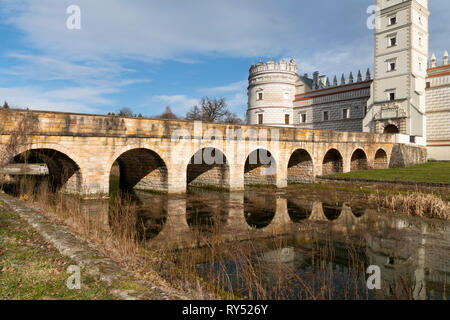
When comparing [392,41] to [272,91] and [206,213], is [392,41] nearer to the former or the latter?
[272,91]

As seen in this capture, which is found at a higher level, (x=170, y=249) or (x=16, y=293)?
(x=16, y=293)

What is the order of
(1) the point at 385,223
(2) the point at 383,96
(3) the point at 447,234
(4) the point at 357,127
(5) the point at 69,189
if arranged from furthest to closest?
(4) the point at 357,127
(2) the point at 383,96
(5) the point at 69,189
(1) the point at 385,223
(3) the point at 447,234

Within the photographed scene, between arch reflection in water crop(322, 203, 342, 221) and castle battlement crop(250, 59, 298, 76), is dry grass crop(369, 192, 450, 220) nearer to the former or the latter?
arch reflection in water crop(322, 203, 342, 221)

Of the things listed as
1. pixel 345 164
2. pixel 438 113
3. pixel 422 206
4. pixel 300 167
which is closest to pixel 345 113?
pixel 438 113

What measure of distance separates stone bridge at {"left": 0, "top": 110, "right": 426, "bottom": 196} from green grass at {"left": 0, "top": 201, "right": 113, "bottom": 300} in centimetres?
742

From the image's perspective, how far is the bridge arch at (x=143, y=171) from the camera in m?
18.0

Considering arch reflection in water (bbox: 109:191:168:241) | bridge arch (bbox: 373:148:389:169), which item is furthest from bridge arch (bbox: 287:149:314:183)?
arch reflection in water (bbox: 109:191:168:241)

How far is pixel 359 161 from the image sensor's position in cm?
2836

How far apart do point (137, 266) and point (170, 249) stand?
252 centimetres

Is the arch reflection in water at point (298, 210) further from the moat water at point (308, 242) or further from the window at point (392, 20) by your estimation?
the window at point (392, 20)
